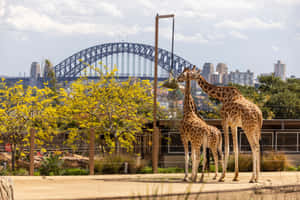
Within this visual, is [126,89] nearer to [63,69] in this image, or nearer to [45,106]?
[45,106]

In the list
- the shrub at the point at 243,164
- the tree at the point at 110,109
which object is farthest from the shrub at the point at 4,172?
the shrub at the point at 243,164

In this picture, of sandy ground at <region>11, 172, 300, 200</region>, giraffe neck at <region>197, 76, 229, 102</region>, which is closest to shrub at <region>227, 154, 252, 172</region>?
sandy ground at <region>11, 172, 300, 200</region>

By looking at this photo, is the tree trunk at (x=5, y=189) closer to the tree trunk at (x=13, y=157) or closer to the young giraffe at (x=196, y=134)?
the young giraffe at (x=196, y=134)

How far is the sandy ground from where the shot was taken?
1062 cm

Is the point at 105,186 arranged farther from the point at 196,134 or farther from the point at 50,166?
the point at 50,166

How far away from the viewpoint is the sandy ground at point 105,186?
34.8 ft

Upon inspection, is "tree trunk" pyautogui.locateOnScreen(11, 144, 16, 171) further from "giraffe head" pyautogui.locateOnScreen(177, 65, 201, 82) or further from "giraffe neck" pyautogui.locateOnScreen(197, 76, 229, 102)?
"giraffe neck" pyautogui.locateOnScreen(197, 76, 229, 102)

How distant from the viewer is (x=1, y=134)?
19234mm

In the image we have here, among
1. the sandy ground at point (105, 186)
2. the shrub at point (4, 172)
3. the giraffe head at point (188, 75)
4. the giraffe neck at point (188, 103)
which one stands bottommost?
the shrub at point (4, 172)

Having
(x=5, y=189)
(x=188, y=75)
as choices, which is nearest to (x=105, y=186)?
(x=188, y=75)

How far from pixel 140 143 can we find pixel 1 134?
570 cm

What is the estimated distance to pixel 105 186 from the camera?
12.4 meters

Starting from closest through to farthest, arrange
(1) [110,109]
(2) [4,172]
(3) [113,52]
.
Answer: (2) [4,172] → (1) [110,109] → (3) [113,52]

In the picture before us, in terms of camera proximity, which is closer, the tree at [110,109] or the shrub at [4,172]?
the shrub at [4,172]
